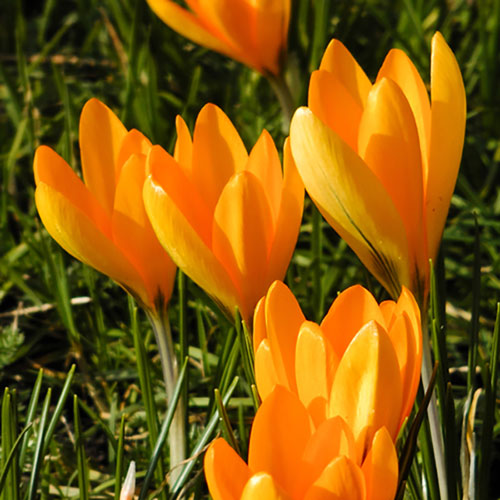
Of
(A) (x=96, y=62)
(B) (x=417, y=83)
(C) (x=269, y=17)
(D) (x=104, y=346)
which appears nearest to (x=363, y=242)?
(B) (x=417, y=83)

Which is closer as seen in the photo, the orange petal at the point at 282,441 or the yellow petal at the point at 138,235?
the orange petal at the point at 282,441

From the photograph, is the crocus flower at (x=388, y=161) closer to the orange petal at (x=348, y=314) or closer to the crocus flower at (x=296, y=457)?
the orange petal at (x=348, y=314)

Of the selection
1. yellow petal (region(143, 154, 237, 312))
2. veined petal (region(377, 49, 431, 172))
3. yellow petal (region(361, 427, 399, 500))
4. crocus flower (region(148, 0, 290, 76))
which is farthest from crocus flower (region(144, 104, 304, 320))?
crocus flower (region(148, 0, 290, 76))

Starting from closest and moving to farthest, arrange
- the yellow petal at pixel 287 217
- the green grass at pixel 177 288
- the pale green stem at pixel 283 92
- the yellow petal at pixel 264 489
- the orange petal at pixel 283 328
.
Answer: the yellow petal at pixel 264 489, the orange petal at pixel 283 328, the yellow petal at pixel 287 217, the green grass at pixel 177 288, the pale green stem at pixel 283 92

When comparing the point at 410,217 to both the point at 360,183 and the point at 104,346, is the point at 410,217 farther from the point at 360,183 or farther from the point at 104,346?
the point at 104,346

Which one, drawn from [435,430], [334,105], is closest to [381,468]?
[435,430]

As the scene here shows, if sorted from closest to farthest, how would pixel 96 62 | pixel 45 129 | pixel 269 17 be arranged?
pixel 269 17, pixel 45 129, pixel 96 62

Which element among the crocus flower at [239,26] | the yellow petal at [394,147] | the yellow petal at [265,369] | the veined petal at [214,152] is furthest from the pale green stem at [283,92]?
the yellow petal at [265,369]
